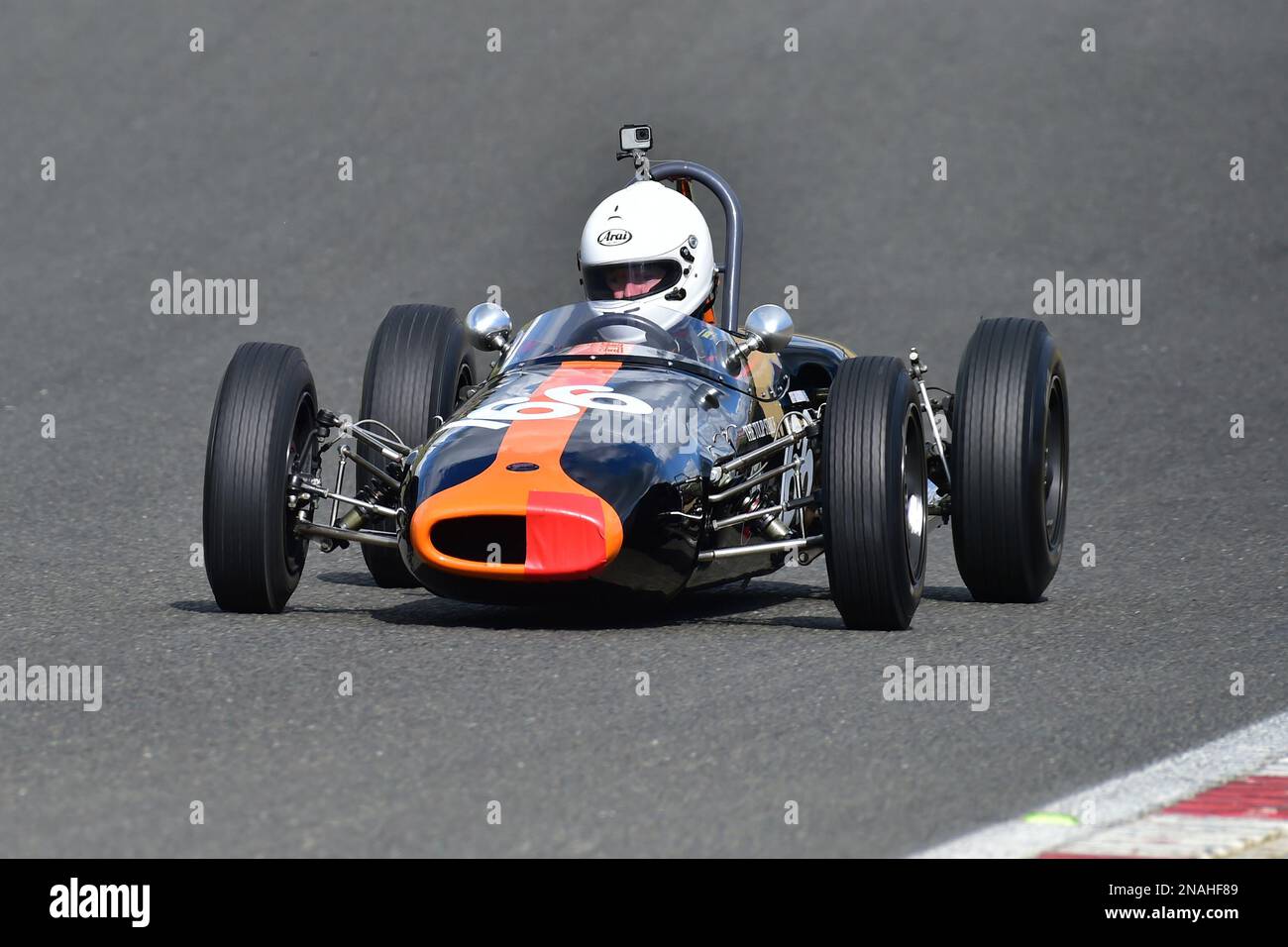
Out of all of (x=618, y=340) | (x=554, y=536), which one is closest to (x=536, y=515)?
(x=554, y=536)

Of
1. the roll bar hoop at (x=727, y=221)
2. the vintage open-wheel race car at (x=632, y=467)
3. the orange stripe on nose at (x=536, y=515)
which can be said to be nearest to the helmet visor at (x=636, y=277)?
the vintage open-wheel race car at (x=632, y=467)

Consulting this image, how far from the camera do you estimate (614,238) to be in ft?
29.7

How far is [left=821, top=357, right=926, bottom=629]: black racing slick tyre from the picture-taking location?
7.43 metres

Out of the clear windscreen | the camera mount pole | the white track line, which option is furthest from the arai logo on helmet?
the white track line

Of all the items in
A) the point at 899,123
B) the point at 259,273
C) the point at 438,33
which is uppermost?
the point at 438,33

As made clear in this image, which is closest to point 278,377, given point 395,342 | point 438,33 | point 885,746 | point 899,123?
point 395,342

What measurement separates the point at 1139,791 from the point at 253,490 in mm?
3746

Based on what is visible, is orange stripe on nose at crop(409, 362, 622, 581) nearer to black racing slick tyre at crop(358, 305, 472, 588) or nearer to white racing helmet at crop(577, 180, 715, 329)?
black racing slick tyre at crop(358, 305, 472, 588)

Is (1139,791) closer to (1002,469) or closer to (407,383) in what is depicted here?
(1002,469)

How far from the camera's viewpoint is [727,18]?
24531 millimetres

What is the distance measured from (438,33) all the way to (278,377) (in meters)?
17.0

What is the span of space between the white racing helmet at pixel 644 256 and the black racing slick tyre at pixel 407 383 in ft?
2.36

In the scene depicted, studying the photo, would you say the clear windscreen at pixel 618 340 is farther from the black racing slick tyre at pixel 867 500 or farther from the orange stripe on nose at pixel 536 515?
the orange stripe on nose at pixel 536 515
